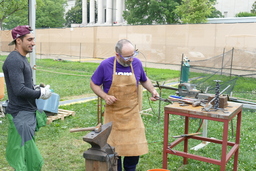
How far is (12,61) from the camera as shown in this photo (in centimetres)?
308

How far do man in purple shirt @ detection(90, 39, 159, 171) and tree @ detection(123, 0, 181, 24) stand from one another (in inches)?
1183

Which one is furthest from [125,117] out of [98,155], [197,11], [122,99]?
[197,11]

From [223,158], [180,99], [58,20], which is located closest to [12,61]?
[180,99]

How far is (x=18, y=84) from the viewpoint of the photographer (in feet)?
10.0

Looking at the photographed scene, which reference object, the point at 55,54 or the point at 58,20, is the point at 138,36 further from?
the point at 58,20

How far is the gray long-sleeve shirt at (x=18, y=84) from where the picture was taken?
3062 mm

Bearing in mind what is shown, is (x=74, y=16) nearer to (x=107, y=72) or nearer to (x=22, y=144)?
(x=107, y=72)

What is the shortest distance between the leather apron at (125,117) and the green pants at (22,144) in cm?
89

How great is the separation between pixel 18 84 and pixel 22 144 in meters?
0.65

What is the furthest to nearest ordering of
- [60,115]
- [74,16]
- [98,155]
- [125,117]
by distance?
[74,16] < [60,115] < [125,117] < [98,155]

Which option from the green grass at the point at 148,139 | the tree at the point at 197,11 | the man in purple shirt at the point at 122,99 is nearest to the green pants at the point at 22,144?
the man in purple shirt at the point at 122,99

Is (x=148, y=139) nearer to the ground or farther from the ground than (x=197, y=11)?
nearer to the ground

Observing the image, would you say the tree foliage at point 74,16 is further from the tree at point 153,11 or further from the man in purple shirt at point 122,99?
the man in purple shirt at point 122,99

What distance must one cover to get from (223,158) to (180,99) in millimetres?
966
